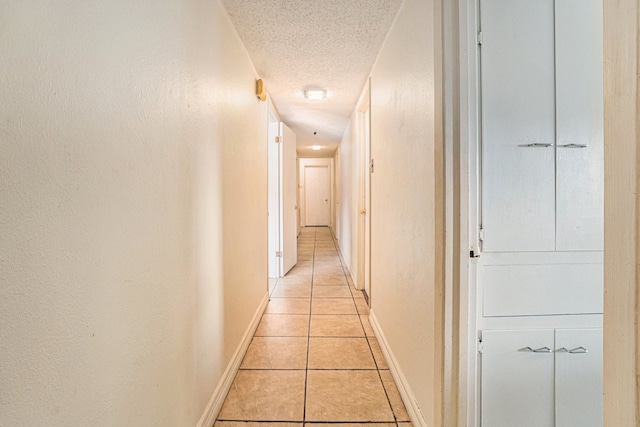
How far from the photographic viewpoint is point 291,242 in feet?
13.6

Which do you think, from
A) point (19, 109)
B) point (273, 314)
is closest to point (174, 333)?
point (19, 109)

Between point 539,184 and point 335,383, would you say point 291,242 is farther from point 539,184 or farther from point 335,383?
point 539,184

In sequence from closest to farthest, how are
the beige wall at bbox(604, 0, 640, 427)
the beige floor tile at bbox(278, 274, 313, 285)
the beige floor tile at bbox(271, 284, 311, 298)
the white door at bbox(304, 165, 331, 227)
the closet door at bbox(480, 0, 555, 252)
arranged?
the beige wall at bbox(604, 0, 640, 427)
the closet door at bbox(480, 0, 555, 252)
the beige floor tile at bbox(271, 284, 311, 298)
the beige floor tile at bbox(278, 274, 313, 285)
the white door at bbox(304, 165, 331, 227)

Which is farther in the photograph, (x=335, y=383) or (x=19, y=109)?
(x=335, y=383)

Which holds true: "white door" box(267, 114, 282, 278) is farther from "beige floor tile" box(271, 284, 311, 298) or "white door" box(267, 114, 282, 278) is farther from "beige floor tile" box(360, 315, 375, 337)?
"beige floor tile" box(360, 315, 375, 337)

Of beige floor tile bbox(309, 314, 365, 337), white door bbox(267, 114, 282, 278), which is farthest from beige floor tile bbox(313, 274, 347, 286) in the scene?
beige floor tile bbox(309, 314, 365, 337)

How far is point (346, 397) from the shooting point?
1.54 m

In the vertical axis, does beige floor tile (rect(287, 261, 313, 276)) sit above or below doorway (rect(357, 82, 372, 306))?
below

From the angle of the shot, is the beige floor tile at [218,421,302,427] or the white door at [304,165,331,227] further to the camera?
the white door at [304,165,331,227]

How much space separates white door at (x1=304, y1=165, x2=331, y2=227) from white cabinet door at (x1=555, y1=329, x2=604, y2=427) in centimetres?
754

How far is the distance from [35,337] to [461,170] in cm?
120

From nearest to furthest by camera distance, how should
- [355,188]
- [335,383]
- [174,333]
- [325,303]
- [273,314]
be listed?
[174,333] < [335,383] < [273,314] < [325,303] < [355,188]

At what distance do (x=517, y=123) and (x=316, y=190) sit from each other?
7.59 meters

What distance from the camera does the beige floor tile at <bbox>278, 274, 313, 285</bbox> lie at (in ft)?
11.6
